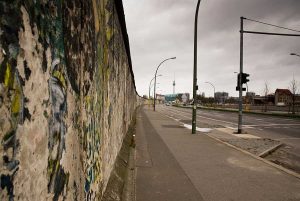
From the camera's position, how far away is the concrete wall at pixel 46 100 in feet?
4.45

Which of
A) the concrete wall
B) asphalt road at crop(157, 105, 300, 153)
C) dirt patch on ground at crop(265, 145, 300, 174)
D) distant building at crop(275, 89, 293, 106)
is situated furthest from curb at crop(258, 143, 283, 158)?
distant building at crop(275, 89, 293, 106)

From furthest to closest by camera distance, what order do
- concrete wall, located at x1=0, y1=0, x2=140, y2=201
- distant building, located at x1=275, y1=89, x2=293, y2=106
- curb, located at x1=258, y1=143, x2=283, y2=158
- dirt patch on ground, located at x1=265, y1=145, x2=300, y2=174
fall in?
distant building, located at x1=275, y1=89, x2=293, y2=106, curb, located at x1=258, y1=143, x2=283, y2=158, dirt patch on ground, located at x1=265, y1=145, x2=300, y2=174, concrete wall, located at x1=0, y1=0, x2=140, y2=201

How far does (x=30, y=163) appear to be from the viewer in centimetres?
159

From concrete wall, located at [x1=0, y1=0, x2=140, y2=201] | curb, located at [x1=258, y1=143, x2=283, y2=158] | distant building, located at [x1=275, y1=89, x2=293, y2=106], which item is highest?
distant building, located at [x1=275, y1=89, x2=293, y2=106]

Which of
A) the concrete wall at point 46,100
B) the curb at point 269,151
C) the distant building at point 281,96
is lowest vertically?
the curb at point 269,151

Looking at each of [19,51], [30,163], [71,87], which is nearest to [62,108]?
[71,87]

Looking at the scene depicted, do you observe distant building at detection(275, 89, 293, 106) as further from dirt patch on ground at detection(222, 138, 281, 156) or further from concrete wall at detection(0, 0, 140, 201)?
concrete wall at detection(0, 0, 140, 201)

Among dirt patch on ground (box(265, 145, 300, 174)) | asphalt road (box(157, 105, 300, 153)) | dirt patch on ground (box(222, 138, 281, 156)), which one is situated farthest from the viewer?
asphalt road (box(157, 105, 300, 153))

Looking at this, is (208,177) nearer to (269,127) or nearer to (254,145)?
(254,145)

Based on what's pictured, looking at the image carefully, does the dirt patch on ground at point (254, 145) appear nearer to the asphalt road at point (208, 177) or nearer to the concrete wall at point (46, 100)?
the asphalt road at point (208, 177)

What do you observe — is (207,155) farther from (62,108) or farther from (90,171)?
(62,108)

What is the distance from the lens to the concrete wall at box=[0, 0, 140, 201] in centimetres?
136

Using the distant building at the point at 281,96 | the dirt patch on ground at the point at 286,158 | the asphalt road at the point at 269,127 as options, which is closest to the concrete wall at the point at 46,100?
the dirt patch on ground at the point at 286,158

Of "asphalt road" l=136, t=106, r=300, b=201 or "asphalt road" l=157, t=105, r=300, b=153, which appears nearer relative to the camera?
"asphalt road" l=136, t=106, r=300, b=201
